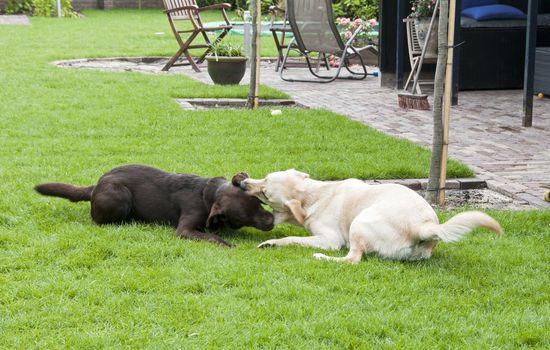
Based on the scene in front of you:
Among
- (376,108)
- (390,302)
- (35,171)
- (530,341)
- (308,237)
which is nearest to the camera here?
(530,341)

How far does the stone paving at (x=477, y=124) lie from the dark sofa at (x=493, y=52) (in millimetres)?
219

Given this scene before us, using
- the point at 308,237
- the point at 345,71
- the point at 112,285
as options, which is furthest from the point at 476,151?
the point at 345,71

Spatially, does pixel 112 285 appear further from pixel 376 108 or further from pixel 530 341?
pixel 376 108

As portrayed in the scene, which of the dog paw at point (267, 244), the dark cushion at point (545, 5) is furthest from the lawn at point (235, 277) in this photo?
the dark cushion at point (545, 5)

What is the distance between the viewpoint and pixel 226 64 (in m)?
11.1

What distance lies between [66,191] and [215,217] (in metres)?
1.10

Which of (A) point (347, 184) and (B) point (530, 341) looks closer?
(B) point (530, 341)

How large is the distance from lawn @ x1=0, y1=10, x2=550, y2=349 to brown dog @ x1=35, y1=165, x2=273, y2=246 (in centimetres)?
12

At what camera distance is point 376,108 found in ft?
32.6

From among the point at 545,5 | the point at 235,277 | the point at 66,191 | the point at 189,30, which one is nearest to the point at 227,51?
the point at 189,30

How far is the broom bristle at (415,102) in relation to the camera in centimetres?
990

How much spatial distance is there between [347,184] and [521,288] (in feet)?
3.90

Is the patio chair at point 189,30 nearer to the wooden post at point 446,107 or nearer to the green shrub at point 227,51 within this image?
the green shrub at point 227,51

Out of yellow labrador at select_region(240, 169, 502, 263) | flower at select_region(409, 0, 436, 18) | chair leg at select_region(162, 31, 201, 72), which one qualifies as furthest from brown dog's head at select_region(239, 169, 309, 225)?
chair leg at select_region(162, 31, 201, 72)
